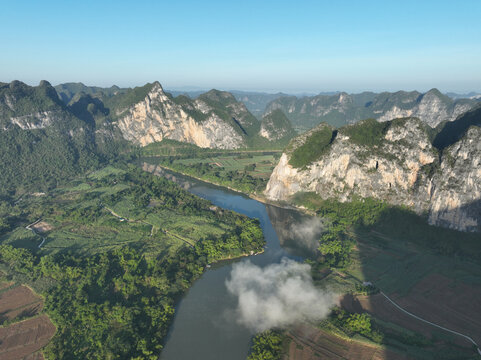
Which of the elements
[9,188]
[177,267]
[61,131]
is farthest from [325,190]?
[61,131]

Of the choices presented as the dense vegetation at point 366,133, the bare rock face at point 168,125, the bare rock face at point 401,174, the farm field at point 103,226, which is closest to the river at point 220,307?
the farm field at point 103,226

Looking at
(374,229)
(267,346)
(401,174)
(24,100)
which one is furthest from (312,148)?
(24,100)

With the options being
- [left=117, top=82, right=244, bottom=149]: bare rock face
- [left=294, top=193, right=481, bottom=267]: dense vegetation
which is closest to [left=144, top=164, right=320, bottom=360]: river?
[left=294, top=193, right=481, bottom=267]: dense vegetation

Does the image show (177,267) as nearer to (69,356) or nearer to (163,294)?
(163,294)

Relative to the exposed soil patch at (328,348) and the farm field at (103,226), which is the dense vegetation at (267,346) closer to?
the exposed soil patch at (328,348)

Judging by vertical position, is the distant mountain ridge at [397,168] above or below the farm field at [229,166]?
above

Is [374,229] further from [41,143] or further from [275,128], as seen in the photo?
[41,143]
